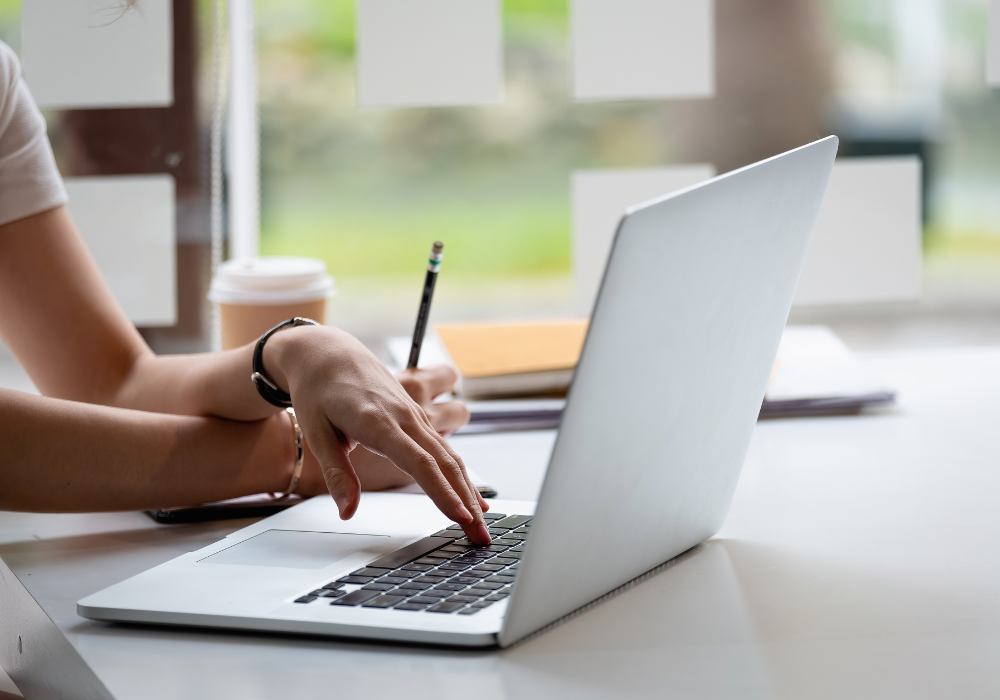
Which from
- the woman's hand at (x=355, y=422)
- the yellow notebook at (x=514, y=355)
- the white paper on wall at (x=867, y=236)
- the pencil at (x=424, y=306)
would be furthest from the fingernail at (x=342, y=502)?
the white paper on wall at (x=867, y=236)

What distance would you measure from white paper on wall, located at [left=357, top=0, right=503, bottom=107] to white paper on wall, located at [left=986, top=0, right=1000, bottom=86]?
726 millimetres

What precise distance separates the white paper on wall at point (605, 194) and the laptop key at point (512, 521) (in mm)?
863

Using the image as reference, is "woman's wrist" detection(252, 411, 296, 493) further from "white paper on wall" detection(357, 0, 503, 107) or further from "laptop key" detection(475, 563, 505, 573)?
"white paper on wall" detection(357, 0, 503, 107)

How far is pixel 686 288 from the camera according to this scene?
52cm

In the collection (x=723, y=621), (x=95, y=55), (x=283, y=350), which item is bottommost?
(x=723, y=621)

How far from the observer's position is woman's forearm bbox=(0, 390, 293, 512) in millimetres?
710

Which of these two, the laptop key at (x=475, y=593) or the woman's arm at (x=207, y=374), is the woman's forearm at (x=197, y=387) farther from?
the laptop key at (x=475, y=593)

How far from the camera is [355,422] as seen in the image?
69 centimetres

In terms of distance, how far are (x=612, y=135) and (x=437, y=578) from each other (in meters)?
1.14

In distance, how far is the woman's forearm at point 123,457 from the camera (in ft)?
2.33

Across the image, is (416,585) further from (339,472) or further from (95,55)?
(95,55)

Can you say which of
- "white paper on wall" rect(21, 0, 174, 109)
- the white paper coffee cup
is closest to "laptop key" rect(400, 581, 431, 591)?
the white paper coffee cup

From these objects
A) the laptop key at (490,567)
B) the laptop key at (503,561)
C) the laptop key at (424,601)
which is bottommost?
the laptop key at (503,561)

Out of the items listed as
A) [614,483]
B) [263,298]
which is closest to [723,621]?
[614,483]
